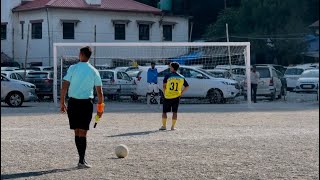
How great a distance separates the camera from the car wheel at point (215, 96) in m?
30.3

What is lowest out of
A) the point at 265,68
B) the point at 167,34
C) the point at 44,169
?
the point at 44,169

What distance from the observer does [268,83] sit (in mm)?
32719

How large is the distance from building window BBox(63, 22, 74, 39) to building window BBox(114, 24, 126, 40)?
12.0 feet

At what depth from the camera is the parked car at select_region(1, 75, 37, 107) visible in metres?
27.2

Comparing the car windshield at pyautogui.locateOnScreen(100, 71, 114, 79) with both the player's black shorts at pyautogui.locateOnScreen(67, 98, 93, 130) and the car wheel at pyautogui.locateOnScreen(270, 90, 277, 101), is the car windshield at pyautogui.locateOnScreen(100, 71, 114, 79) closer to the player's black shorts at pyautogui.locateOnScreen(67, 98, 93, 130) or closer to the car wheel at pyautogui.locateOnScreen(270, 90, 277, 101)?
the car wheel at pyautogui.locateOnScreen(270, 90, 277, 101)

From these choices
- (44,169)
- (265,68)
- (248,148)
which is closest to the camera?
(44,169)

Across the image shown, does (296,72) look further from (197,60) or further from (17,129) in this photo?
(17,129)

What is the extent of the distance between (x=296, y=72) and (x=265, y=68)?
8551mm

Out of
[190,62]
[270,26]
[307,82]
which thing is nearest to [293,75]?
[307,82]

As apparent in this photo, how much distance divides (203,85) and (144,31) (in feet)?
81.4

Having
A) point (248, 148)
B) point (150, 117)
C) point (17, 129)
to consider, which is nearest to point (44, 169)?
point (248, 148)

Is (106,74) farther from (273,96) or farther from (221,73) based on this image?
(273,96)

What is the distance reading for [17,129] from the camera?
17.0 m

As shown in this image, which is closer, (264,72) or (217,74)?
(217,74)
